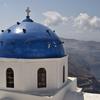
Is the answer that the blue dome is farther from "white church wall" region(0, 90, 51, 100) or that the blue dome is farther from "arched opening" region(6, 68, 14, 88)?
"white church wall" region(0, 90, 51, 100)

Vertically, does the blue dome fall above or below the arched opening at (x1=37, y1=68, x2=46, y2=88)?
above

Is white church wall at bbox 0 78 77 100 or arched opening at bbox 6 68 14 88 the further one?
arched opening at bbox 6 68 14 88

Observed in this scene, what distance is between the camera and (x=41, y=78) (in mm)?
13930

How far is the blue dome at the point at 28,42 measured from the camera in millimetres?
13617

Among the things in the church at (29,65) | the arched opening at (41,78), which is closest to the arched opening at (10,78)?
the church at (29,65)

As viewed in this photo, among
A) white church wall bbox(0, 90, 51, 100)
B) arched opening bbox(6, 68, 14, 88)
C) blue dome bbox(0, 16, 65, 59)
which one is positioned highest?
blue dome bbox(0, 16, 65, 59)

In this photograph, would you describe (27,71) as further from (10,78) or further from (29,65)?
(10,78)

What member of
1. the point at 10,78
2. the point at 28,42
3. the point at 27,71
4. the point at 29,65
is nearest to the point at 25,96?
the point at 27,71

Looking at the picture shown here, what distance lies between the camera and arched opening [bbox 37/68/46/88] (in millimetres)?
13883

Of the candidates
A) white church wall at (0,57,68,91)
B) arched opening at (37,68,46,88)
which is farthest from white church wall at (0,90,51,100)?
arched opening at (37,68,46,88)

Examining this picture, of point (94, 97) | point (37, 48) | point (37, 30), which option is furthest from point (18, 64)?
point (94, 97)

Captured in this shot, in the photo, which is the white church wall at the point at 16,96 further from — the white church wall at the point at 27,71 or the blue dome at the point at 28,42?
the blue dome at the point at 28,42

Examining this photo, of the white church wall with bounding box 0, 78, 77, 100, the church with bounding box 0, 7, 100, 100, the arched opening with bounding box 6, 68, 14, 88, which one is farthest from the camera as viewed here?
the arched opening with bounding box 6, 68, 14, 88

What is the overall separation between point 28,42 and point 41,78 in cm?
218
